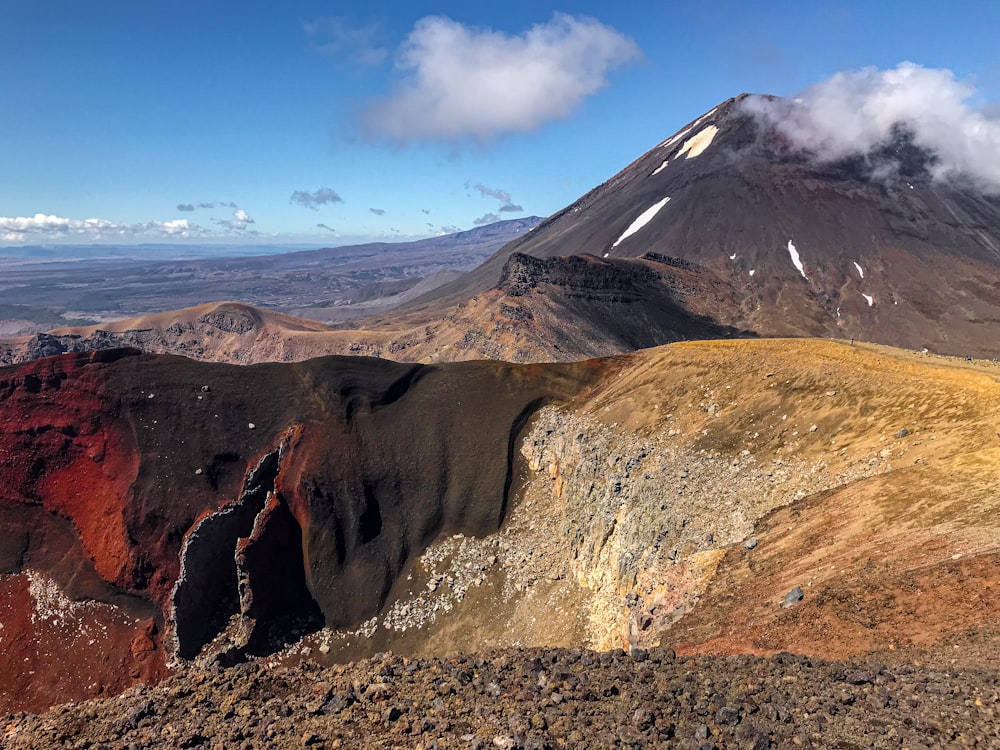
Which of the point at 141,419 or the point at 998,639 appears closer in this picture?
the point at 998,639

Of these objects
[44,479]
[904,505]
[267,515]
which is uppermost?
[904,505]

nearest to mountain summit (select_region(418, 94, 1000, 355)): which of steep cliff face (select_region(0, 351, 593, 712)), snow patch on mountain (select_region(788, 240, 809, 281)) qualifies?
snow patch on mountain (select_region(788, 240, 809, 281))

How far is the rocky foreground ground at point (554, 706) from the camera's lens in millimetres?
13445

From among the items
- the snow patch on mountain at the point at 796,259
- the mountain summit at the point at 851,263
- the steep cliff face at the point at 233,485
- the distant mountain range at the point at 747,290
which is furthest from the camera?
the snow patch on mountain at the point at 796,259

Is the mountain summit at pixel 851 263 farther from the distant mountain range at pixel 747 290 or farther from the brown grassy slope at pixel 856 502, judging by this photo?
the brown grassy slope at pixel 856 502

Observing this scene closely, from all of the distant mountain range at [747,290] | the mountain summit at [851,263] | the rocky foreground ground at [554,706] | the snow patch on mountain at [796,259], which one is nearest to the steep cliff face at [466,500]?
the rocky foreground ground at [554,706]

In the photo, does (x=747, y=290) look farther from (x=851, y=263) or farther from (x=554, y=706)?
(x=554, y=706)

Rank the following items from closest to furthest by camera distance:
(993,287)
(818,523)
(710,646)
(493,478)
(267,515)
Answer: (710,646) → (818,523) → (267,515) → (493,478) → (993,287)

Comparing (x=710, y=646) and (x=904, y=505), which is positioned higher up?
(x=904, y=505)

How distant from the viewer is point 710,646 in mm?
21266

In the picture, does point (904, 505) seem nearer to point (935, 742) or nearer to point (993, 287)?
point (935, 742)

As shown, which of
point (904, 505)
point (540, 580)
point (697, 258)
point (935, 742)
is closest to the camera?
point (935, 742)

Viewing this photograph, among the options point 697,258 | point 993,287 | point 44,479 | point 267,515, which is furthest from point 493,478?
point 993,287

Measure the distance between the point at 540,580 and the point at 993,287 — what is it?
185872mm
